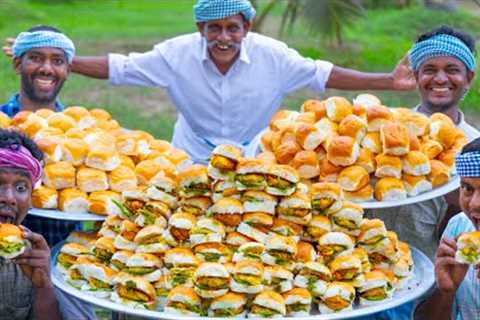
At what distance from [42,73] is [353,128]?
6.76 ft

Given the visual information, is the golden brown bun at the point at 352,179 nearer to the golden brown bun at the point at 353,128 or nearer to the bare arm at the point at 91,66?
the golden brown bun at the point at 353,128

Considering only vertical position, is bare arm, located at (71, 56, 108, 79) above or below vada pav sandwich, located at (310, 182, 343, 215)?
below

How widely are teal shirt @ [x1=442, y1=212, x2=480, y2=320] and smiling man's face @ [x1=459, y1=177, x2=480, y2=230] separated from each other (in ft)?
0.47

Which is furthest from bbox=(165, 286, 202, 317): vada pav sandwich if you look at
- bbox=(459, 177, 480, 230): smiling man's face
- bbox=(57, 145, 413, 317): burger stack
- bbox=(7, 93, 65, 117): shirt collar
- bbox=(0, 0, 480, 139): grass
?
bbox=(0, 0, 480, 139): grass

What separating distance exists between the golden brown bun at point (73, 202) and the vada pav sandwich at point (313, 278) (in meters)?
1.06

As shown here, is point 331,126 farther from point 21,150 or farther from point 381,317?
point 21,150

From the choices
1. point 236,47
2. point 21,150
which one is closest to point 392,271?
point 21,150

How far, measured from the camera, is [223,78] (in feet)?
19.7

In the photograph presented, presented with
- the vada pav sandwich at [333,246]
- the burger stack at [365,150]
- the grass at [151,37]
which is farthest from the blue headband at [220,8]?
the grass at [151,37]

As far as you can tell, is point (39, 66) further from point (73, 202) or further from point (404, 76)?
point (404, 76)

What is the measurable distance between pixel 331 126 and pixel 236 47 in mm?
1682

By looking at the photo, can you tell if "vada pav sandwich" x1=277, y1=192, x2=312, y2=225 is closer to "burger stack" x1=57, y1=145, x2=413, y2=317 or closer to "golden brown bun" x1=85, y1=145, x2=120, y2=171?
"burger stack" x1=57, y1=145, x2=413, y2=317

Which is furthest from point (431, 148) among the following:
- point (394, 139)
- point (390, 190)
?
point (390, 190)

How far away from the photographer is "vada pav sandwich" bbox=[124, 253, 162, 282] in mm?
3635
